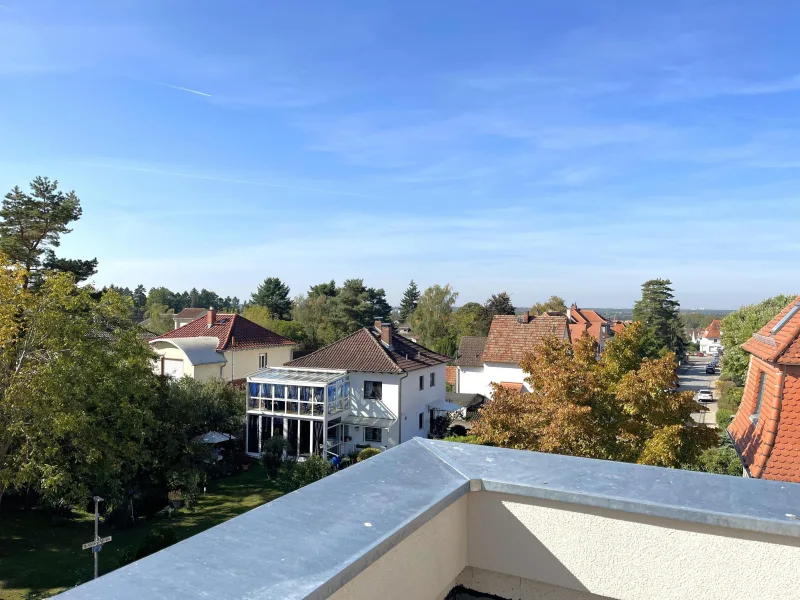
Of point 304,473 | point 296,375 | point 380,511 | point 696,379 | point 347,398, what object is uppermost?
point 380,511

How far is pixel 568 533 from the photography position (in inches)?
106

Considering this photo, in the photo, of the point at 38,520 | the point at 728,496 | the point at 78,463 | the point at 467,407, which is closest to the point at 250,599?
the point at 728,496

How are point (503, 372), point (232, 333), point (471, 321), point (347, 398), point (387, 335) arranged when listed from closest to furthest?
point (347, 398) < point (387, 335) < point (232, 333) < point (503, 372) < point (471, 321)

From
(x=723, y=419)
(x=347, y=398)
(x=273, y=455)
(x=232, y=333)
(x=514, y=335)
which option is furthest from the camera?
(x=514, y=335)

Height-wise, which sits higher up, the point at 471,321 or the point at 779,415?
the point at 471,321

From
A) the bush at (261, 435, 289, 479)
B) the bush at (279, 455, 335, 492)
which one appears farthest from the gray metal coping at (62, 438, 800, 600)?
the bush at (261, 435, 289, 479)

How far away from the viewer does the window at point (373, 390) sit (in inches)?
1063

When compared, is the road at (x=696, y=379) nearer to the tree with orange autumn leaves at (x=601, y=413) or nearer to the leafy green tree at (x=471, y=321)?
the leafy green tree at (x=471, y=321)

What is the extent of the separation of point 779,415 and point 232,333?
2952 cm

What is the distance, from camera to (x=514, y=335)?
34.7 meters

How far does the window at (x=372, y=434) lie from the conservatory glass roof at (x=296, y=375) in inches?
122

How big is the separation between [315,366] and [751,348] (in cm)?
2116

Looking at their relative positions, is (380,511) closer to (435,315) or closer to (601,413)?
(601,413)

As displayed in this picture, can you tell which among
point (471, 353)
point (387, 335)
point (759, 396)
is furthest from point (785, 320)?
point (471, 353)
